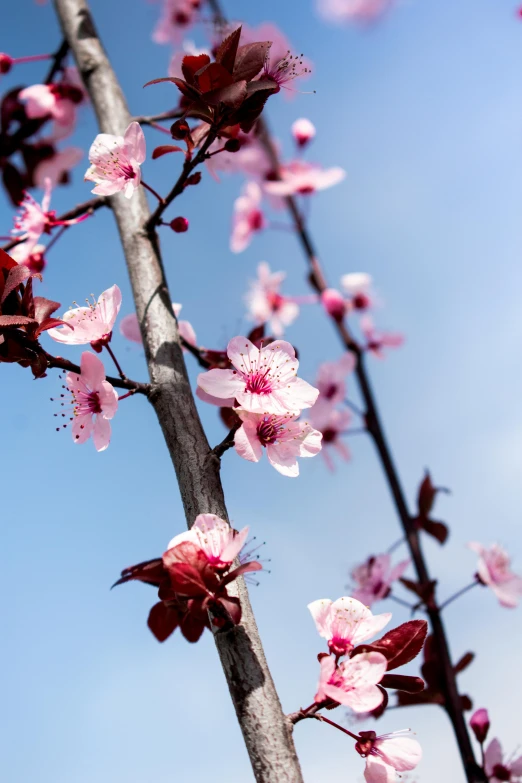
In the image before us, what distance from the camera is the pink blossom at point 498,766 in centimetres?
191

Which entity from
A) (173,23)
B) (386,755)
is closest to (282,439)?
(386,755)

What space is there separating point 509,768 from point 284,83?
192cm

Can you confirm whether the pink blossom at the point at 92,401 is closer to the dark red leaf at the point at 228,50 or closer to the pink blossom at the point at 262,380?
the pink blossom at the point at 262,380

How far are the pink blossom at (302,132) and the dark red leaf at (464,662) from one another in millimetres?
2105

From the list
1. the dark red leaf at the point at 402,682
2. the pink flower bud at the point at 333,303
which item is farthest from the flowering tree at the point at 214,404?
the pink flower bud at the point at 333,303

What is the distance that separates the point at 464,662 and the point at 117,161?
1774 millimetres

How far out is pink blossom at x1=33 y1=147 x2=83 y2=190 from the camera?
8.21 feet

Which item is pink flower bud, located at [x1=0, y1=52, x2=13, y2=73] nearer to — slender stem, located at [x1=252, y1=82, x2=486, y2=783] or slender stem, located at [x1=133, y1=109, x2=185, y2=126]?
slender stem, located at [x1=133, y1=109, x2=185, y2=126]

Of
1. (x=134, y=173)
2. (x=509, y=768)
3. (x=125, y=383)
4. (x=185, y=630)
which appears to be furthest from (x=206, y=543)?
(x=509, y=768)

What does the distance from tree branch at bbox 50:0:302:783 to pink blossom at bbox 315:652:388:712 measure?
8cm

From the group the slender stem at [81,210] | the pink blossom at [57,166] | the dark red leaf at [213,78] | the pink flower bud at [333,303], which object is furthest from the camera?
the pink flower bud at [333,303]

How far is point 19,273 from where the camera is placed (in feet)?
3.63

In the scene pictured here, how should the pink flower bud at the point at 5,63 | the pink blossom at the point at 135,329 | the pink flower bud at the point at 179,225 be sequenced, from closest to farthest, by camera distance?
1. the pink flower bud at the point at 179,225
2. the pink blossom at the point at 135,329
3. the pink flower bud at the point at 5,63

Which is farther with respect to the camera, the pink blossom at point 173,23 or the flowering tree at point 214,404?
the pink blossom at point 173,23
